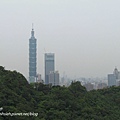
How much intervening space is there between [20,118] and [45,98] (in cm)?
250

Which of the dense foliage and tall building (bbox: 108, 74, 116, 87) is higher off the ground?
tall building (bbox: 108, 74, 116, 87)

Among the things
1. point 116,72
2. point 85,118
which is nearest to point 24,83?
point 85,118

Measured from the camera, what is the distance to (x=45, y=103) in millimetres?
7828

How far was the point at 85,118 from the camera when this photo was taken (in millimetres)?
7738

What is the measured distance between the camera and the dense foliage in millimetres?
6723

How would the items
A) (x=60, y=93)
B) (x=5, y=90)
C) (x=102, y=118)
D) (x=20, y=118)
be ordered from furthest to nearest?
(x=60, y=93), (x=102, y=118), (x=5, y=90), (x=20, y=118)

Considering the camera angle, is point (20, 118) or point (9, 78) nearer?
point (20, 118)

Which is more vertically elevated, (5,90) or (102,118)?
(5,90)

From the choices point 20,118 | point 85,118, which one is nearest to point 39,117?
point 20,118

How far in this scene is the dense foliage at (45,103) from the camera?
6.72 m

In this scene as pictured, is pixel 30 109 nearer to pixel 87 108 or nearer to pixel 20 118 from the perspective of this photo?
pixel 20 118

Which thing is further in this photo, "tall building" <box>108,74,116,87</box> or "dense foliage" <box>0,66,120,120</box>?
"tall building" <box>108,74,116,87</box>

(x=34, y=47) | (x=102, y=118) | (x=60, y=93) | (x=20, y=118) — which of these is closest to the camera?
(x=20, y=118)

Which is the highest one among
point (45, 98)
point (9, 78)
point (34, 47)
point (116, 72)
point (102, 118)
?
point (34, 47)
